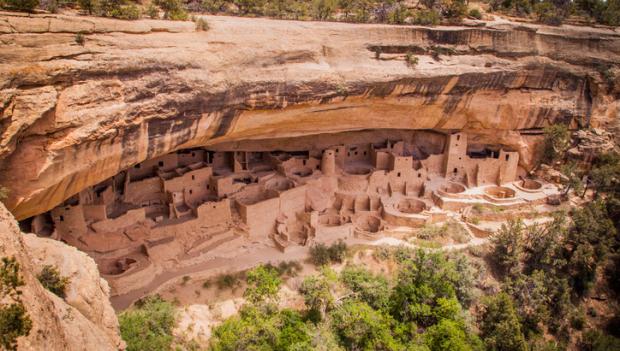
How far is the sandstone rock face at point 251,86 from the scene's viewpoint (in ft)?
28.4

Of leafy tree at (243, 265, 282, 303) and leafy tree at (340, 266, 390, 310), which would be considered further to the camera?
leafy tree at (340, 266, 390, 310)

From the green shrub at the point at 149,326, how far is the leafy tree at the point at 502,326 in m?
9.15

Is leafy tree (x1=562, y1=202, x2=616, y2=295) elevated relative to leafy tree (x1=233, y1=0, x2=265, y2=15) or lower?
lower

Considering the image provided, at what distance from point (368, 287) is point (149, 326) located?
592cm

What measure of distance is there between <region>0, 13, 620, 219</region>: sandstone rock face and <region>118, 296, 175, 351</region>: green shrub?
A: 3118mm

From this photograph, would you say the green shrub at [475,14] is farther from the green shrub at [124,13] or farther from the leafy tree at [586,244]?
the green shrub at [124,13]

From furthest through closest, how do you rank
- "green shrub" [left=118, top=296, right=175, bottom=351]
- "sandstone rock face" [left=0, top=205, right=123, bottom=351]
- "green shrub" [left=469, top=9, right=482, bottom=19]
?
"green shrub" [left=469, top=9, right=482, bottom=19] → "green shrub" [left=118, top=296, right=175, bottom=351] → "sandstone rock face" [left=0, top=205, right=123, bottom=351]

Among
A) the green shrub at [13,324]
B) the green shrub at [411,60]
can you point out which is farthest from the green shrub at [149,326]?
the green shrub at [411,60]

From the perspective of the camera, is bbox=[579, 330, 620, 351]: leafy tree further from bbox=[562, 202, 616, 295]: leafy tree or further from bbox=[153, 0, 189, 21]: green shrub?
bbox=[153, 0, 189, 21]: green shrub

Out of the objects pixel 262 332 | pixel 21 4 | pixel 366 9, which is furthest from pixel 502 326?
pixel 21 4

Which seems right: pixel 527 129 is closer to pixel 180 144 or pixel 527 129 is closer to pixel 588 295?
pixel 588 295

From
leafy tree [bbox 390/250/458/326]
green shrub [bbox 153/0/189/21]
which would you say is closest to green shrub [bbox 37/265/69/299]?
green shrub [bbox 153/0/189/21]

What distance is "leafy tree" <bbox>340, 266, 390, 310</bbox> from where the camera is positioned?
1332 centimetres

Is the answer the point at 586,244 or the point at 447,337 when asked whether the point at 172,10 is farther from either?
the point at 586,244
